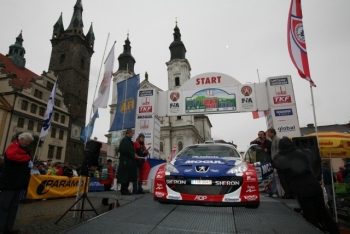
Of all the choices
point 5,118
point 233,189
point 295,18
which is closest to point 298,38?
point 295,18

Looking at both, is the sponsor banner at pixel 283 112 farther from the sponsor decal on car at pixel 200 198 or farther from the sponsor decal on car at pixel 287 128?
the sponsor decal on car at pixel 200 198

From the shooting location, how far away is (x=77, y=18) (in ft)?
174

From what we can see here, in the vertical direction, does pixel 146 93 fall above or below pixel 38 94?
below

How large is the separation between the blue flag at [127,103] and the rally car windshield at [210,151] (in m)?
5.46

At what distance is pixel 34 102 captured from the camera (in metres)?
30.1

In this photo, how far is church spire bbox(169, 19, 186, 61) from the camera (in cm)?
4413

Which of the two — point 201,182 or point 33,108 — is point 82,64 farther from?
point 201,182

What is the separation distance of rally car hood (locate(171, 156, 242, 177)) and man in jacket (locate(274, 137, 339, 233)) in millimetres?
1015

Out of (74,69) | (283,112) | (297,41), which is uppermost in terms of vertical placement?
(74,69)

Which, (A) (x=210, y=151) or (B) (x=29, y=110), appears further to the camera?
(B) (x=29, y=110)

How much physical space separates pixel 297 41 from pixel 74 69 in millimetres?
48019

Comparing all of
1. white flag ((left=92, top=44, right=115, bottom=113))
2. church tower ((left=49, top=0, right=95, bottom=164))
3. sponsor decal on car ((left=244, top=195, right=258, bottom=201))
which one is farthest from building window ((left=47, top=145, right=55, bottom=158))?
sponsor decal on car ((left=244, top=195, right=258, bottom=201))

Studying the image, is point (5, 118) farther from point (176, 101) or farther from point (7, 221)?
point (7, 221)

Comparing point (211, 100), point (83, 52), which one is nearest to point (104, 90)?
point (211, 100)
